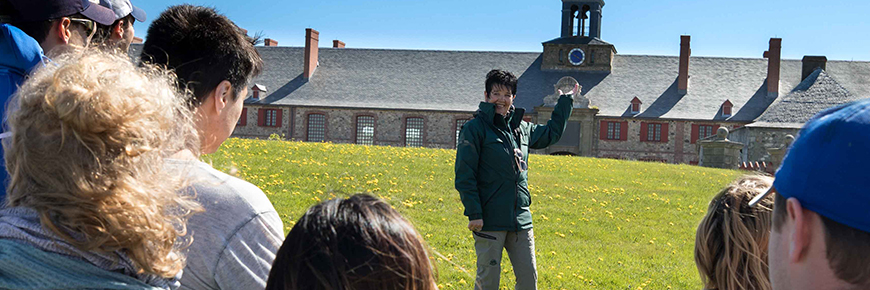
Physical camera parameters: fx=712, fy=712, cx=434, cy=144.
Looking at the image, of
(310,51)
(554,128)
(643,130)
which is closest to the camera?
(554,128)

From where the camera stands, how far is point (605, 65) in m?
42.4

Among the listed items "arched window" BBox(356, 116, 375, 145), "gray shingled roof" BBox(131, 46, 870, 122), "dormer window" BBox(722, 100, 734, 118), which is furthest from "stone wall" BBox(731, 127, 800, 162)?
"arched window" BBox(356, 116, 375, 145)

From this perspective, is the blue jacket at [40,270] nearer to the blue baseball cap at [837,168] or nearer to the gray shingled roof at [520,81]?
the blue baseball cap at [837,168]

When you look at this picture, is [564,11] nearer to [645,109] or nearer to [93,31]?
[645,109]

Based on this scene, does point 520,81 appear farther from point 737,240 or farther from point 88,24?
point 737,240

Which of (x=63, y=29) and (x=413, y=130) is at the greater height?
(x=63, y=29)

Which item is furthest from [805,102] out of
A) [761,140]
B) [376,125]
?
[376,125]

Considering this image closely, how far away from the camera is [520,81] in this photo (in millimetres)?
42094

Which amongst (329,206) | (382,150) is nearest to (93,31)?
(329,206)

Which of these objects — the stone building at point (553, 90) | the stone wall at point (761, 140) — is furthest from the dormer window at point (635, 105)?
the stone wall at point (761, 140)

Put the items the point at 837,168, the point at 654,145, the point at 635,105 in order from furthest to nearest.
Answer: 1. the point at 635,105
2. the point at 654,145
3. the point at 837,168

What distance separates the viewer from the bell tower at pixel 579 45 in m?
42.3

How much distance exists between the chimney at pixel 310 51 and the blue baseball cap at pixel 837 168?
4329cm

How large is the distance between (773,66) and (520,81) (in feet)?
46.3
